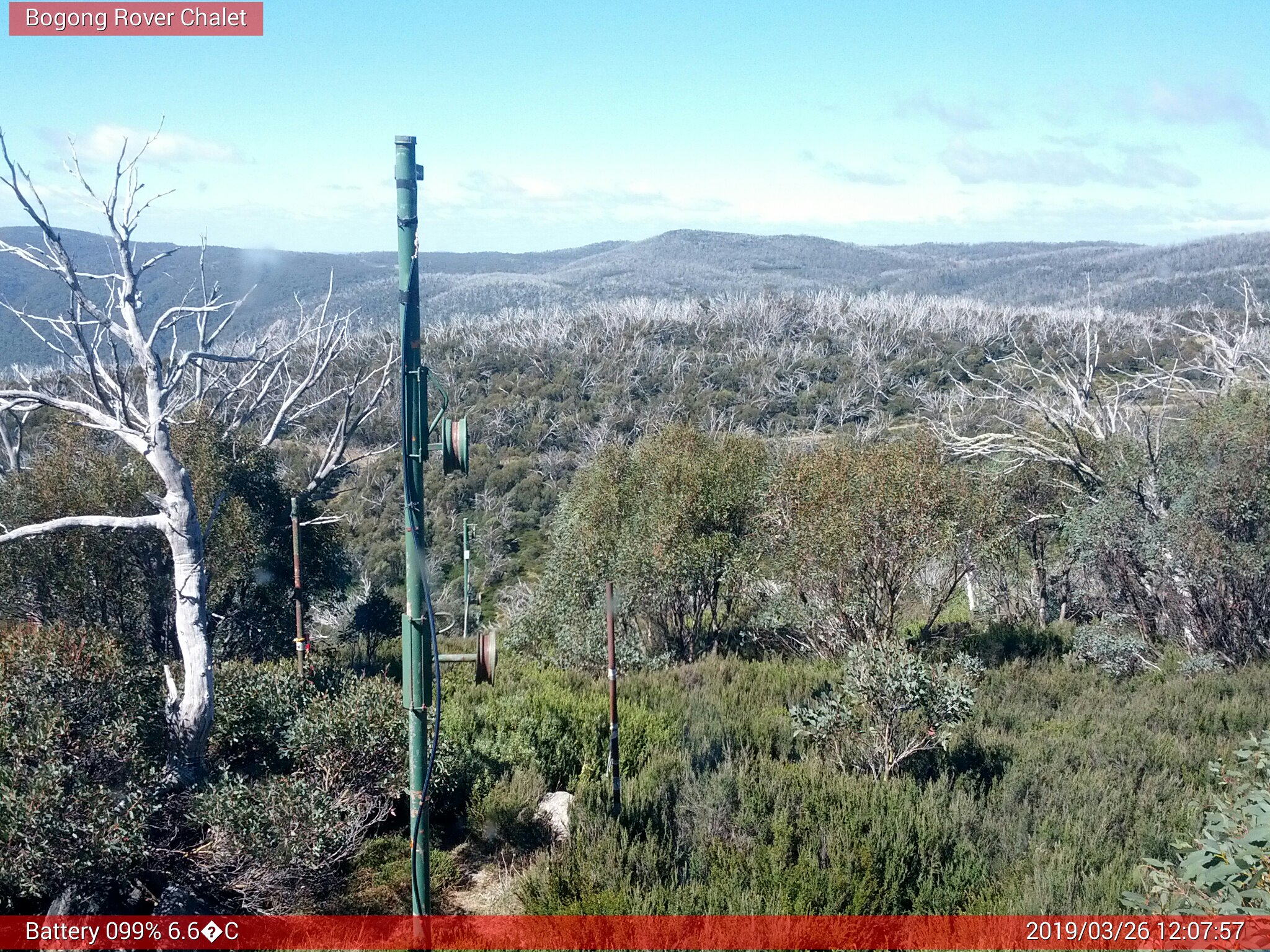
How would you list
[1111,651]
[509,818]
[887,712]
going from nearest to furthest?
[509,818] → [887,712] → [1111,651]

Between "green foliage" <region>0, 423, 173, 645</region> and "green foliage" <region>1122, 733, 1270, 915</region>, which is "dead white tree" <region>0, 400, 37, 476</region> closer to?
"green foliage" <region>0, 423, 173, 645</region>

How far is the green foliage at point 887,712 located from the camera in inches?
329

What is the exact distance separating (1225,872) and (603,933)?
342cm

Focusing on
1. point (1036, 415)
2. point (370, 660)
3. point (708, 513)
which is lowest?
point (370, 660)

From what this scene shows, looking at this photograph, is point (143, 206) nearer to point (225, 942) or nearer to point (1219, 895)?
point (225, 942)

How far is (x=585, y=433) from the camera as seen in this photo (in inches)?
1660

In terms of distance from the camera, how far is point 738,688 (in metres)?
12.0

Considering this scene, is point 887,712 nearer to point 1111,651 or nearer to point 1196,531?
point 1111,651

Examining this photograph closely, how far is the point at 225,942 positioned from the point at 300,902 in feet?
2.08

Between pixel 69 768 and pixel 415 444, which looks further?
pixel 69 768

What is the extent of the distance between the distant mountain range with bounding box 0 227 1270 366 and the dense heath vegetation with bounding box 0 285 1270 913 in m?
25.8

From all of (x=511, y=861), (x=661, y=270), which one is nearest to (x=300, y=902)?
(x=511, y=861)

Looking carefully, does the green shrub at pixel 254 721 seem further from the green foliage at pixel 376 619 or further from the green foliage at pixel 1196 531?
the green foliage at pixel 1196 531

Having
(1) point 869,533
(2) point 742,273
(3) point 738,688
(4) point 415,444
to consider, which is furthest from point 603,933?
(2) point 742,273
